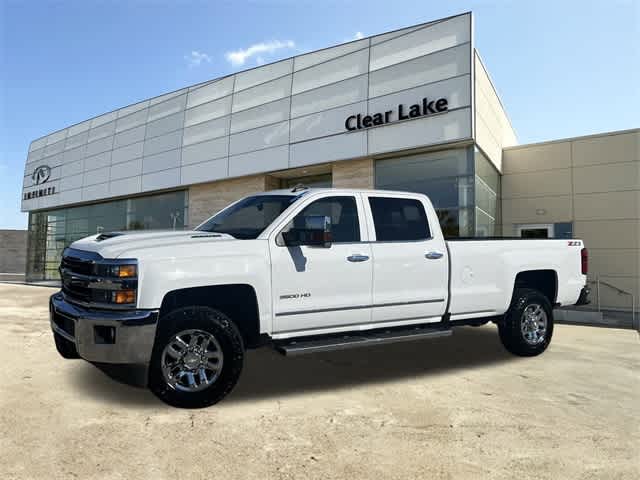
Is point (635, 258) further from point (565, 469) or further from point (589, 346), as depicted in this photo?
point (565, 469)

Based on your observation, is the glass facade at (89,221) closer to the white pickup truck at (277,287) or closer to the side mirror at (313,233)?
the white pickup truck at (277,287)

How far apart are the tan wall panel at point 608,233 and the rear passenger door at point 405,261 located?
10846 millimetres

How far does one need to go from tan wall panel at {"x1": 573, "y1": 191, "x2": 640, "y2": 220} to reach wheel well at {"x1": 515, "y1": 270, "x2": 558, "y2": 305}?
906 cm

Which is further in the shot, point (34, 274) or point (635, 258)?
point (34, 274)

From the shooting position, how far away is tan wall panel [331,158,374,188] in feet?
49.2

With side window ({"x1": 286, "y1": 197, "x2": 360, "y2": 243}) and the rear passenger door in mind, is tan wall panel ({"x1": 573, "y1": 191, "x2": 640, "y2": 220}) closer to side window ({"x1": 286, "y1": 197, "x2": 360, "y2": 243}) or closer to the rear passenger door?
the rear passenger door

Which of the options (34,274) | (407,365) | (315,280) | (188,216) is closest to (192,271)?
(315,280)

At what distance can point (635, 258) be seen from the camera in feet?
43.6

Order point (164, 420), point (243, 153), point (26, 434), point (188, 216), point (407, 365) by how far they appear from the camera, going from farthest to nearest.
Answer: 1. point (188, 216)
2. point (243, 153)
3. point (407, 365)
4. point (164, 420)
5. point (26, 434)

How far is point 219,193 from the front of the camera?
1925cm

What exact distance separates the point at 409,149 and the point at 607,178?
20.5 feet

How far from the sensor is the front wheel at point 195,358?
396cm

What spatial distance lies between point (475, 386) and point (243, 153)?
1490 cm

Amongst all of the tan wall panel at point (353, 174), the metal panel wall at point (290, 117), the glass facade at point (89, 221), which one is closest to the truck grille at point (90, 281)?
the metal panel wall at point (290, 117)
